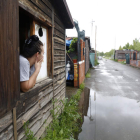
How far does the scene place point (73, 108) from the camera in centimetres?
530

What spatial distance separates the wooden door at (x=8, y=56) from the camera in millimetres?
1624

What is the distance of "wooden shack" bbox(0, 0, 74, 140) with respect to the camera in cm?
168

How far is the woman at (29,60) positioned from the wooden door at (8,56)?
0.23 meters

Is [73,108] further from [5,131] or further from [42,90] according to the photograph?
[5,131]

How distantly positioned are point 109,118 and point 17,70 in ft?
12.9

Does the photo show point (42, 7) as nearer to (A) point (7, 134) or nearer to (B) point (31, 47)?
(B) point (31, 47)

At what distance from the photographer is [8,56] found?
1736 millimetres

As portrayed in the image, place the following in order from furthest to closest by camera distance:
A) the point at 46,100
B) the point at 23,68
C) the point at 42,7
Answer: the point at 46,100 < the point at 42,7 < the point at 23,68

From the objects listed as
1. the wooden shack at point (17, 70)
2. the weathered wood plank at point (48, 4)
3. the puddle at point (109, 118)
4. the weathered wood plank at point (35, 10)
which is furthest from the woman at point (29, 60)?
the puddle at point (109, 118)

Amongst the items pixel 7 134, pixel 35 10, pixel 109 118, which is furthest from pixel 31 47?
pixel 109 118

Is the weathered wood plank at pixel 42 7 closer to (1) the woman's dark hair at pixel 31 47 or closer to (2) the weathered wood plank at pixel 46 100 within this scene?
(1) the woman's dark hair at pixel 31 47

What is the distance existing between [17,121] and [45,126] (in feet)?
4.24

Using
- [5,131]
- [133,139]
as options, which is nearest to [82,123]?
[133,139]

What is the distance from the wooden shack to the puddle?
1397 millimetres
